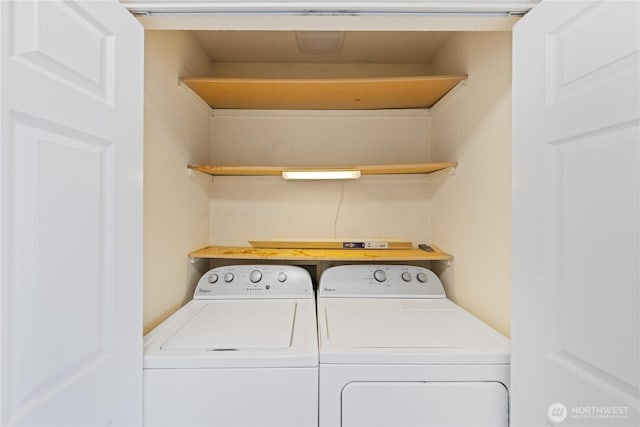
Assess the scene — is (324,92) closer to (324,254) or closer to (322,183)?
(322,183)

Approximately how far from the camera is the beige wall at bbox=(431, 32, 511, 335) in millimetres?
1272

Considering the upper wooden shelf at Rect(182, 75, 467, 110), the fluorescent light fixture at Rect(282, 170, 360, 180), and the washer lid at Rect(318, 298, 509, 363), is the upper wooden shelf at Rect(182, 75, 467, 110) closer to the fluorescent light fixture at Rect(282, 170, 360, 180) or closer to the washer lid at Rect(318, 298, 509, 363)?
the fluorescent light fixture at Rect(282, 170, 360, 180)

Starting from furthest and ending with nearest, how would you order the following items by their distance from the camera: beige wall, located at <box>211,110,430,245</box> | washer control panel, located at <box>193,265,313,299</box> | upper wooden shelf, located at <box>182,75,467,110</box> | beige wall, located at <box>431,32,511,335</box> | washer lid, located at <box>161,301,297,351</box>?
beige wall, located at <box>211,110,430,245</box>
washer control panel, located at <box>193,265,313,299</box>
upper wooden shelf, located at <box>182,75,467,110</box>
beige wall, located at <box>431,32,511,335</box>
washer lid, located at <box>161,301,297,351</box>

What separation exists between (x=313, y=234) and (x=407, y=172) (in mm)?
749

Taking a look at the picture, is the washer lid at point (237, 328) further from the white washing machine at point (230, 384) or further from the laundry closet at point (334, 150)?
the laundry closet at point (334, 150)

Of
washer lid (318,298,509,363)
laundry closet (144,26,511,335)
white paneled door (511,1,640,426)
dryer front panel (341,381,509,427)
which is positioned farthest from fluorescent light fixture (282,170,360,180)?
dryer front panel (341,381,509,427)

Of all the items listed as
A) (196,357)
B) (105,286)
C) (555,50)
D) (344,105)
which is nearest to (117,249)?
(105,286)

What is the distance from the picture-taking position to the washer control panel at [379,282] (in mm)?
1794

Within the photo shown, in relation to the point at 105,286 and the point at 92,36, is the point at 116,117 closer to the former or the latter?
the point at 92,36

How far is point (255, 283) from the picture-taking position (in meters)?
1.80

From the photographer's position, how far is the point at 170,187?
4.92 feet

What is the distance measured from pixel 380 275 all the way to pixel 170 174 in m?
1.25

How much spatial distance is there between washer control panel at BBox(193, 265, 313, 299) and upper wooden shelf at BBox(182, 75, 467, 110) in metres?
1.02
